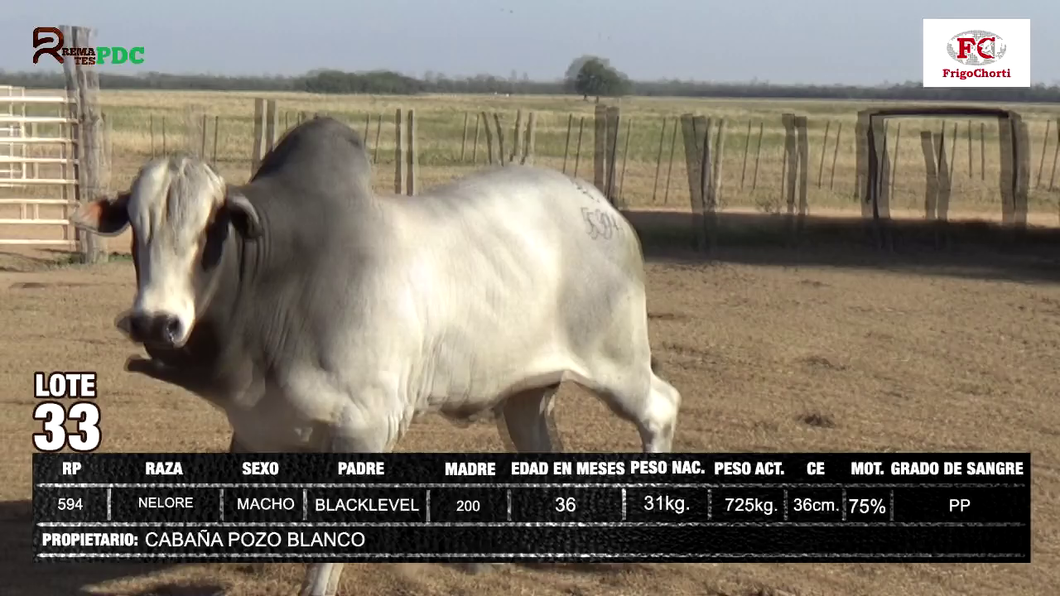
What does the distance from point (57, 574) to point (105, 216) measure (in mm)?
1980

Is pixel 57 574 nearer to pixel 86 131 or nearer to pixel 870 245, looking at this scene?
pixel 86 131

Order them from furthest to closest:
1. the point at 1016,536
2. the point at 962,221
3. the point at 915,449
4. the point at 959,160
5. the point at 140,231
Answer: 1. the point at 959,160
2. the point at 962,221
3. the point at 915,449
4. the point at 1016,536
5. the point at 140,231

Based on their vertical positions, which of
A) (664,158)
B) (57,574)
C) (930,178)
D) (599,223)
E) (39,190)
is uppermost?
(599,223)

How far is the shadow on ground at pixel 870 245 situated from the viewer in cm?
1741

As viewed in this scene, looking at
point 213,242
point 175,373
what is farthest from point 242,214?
point 175,373

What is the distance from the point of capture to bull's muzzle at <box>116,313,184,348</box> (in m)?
4.31

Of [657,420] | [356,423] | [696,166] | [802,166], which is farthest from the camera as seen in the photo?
[802,166]

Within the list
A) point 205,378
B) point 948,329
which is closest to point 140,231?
point 205,378

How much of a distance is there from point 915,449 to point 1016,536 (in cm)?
245

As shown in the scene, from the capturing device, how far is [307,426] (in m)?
4.86

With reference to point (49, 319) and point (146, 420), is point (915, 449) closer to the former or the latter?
point (146, 420)

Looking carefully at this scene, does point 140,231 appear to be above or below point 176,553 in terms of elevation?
above

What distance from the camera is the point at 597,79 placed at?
85500 mm

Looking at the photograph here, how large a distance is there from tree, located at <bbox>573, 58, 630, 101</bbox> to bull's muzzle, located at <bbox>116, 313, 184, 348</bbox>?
81180mm
